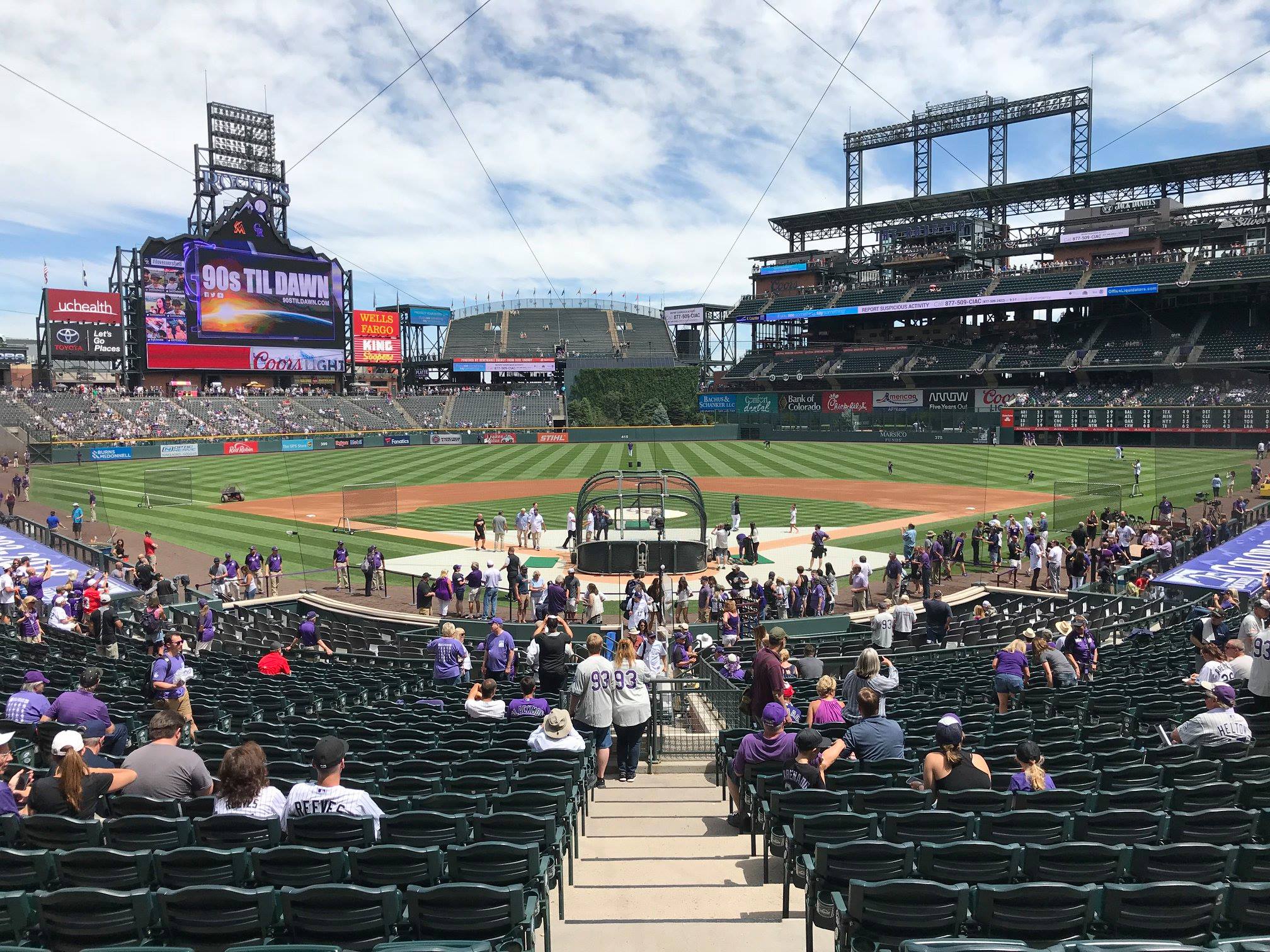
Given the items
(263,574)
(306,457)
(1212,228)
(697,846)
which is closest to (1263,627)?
(697,846)

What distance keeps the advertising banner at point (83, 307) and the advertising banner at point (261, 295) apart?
24.6 feet

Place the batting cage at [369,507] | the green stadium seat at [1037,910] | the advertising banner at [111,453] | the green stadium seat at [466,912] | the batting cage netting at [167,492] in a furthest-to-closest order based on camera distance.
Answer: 1. the advertising banner at [111,453]
2. the batting cage netting at [167,492]
3. the batting cage at [369,507]
4. the green stadium seat at [466,912]
5. the green stadium seat at [1037,910]

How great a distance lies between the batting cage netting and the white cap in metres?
38.3

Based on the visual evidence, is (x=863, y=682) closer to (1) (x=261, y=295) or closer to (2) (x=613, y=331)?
(1) (x=261, y=295)

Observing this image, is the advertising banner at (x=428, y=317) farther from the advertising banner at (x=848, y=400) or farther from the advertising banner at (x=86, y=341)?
the advertising banner at (x=848, y=400)

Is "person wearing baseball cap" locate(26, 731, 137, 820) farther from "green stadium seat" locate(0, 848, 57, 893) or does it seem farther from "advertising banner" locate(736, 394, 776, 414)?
"advertising banner" locate(736, 394, 776, 414)

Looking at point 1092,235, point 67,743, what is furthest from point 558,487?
point 1092,235

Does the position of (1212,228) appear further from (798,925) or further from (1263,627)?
(798,925)

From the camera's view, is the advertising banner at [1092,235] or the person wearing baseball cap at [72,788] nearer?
the person wearing baseball cap at [72,788]

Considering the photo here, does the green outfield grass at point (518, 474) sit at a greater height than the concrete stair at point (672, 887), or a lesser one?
greater

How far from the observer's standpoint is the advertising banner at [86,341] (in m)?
78.2

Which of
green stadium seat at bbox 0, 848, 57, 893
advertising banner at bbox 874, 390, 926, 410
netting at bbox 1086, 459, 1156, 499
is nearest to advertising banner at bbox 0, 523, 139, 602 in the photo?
green stadium seat at bbox 0, 848, 57, 893

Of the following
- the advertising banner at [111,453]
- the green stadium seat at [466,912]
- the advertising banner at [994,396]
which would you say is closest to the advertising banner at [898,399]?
the advertising banner at [994,396]

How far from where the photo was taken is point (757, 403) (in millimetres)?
94375
